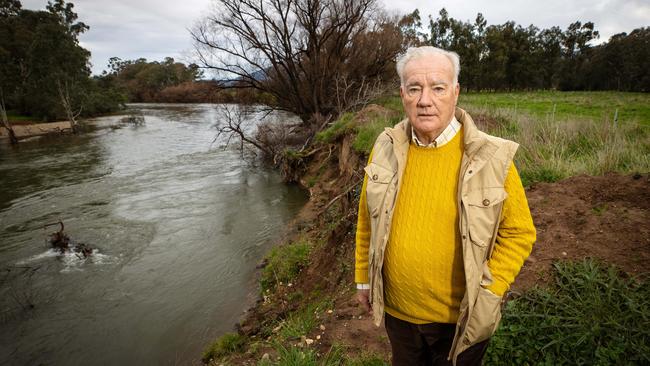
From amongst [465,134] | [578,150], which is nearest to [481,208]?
[465,134]

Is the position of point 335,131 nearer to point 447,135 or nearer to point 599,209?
point 599,209

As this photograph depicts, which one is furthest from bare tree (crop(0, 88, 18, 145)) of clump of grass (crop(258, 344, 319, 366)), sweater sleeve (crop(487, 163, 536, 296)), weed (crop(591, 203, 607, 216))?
weed (crop(591, 203, 607, 216))

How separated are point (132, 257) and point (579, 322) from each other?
9.11 m

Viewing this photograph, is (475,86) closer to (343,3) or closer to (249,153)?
(343,3)

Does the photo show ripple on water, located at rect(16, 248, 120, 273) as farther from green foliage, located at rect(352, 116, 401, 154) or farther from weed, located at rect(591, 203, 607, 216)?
weed, located at rect(591, 203, 607, 216)

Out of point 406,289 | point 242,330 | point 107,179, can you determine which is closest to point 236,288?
point 242,330

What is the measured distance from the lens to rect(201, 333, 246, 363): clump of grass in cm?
455

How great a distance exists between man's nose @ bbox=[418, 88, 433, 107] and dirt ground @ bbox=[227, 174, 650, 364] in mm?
2394

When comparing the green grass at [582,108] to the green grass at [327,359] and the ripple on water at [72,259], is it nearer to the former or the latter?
the green grass at [327,359]

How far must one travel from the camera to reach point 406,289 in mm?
1717

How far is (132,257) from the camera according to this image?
27.0 feet

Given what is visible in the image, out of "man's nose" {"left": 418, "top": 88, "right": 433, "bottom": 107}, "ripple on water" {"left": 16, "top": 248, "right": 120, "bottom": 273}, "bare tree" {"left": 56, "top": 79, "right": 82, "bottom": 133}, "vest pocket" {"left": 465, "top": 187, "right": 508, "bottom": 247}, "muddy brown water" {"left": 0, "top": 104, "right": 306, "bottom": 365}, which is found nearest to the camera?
"vest pocket" {"left": 465, "top": 187, "right": 508, "bottom": 247}

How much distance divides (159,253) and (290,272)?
4224mm

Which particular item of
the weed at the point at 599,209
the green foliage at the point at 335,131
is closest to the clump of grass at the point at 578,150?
the weed at the point at 599,209
